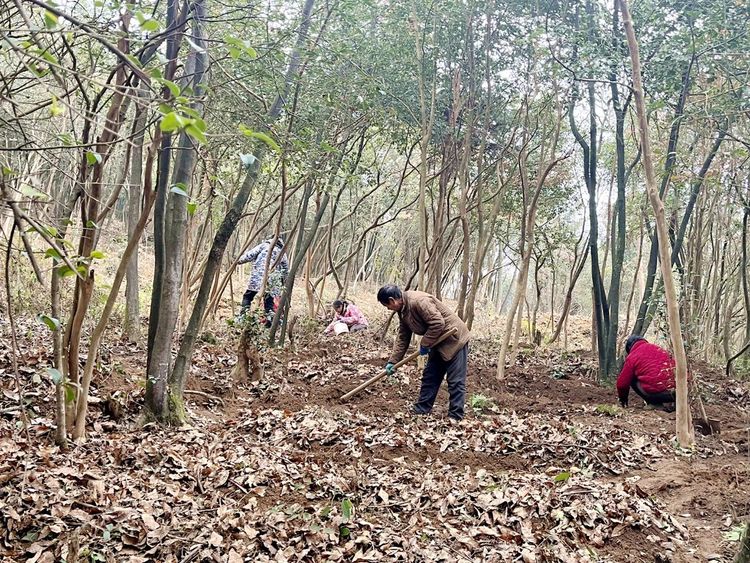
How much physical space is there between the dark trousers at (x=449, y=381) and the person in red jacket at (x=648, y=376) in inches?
91.1

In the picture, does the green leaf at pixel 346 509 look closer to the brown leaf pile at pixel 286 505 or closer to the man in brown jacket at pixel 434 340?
the brown leaf pile at pixel 286 505

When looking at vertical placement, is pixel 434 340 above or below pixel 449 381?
above

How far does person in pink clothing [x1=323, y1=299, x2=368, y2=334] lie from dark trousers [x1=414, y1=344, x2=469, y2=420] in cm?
565

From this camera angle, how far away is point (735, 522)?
3617mm

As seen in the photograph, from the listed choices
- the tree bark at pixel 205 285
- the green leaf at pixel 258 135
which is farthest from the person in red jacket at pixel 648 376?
the green leaf at pixel 258 135

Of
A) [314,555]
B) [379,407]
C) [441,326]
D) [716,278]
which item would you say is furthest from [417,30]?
[716,278]

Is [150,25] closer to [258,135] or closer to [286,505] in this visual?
[258,135]

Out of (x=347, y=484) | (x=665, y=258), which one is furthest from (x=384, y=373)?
(x=665, y=258)

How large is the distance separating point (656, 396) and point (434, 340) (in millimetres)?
3138

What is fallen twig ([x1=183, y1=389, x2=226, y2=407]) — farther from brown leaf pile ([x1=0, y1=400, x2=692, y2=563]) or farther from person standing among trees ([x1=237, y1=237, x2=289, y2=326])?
person standing among trees ([x1=237, y1=237, x2=289, y2=326])

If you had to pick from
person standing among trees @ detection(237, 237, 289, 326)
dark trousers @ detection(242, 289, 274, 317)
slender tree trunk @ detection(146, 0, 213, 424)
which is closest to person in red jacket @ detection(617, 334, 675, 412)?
slender tree trunk @ detection(146, 0, 213, 424)

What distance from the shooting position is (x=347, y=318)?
42.1ft

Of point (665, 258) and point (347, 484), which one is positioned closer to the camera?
point (347, 484)

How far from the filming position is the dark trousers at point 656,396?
7.44 m
